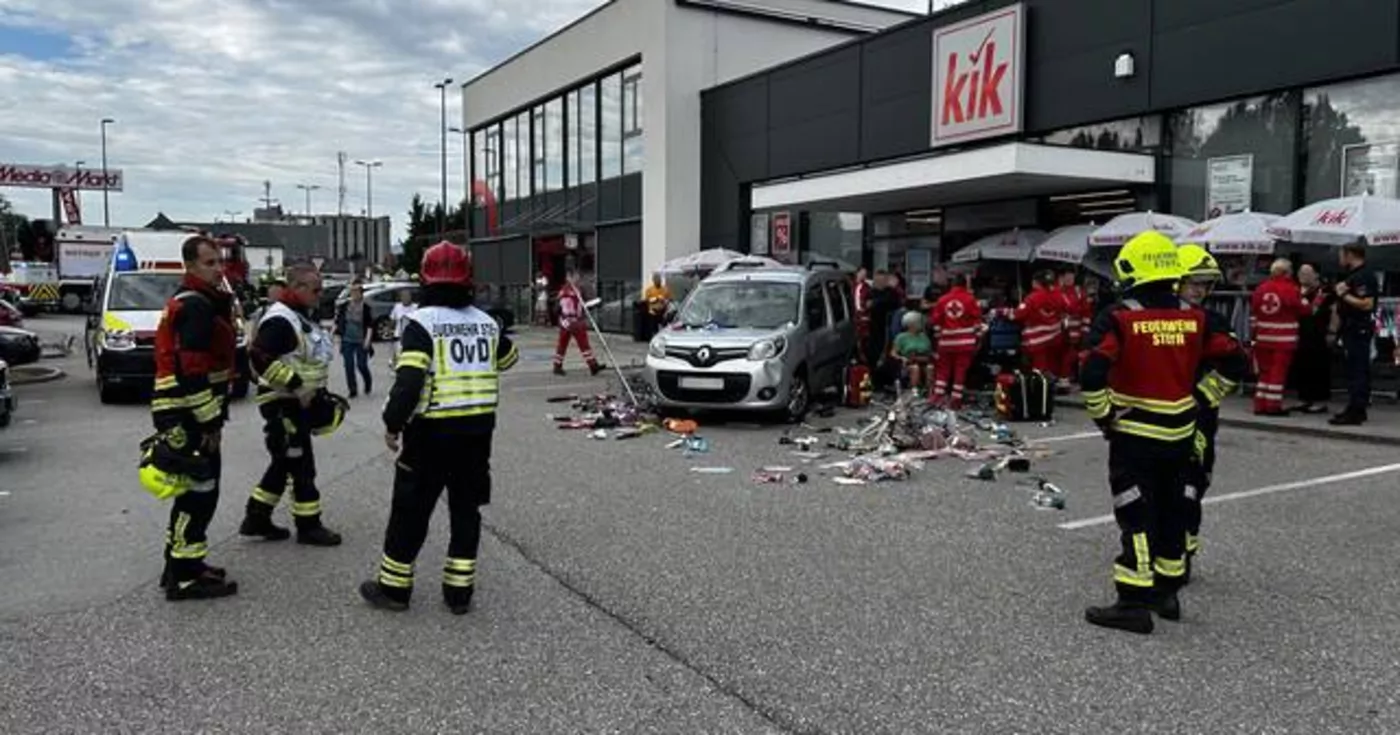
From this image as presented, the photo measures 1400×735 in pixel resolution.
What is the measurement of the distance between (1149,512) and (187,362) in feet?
15.7

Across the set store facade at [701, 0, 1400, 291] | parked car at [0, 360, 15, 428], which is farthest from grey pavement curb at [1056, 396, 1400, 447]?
parked car at [0, 360, 15, 428]

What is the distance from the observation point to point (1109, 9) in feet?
54.0

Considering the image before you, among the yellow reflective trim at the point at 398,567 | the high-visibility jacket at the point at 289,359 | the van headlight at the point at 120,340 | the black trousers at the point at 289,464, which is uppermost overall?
the high-visibility jacket at the point at 289,359

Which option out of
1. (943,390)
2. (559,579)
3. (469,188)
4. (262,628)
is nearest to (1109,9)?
(943,390)

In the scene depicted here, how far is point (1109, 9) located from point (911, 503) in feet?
38.2

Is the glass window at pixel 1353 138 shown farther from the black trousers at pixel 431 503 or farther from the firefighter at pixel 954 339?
the black trousers at pixel 431 503

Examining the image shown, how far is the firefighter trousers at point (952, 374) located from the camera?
44.5ft

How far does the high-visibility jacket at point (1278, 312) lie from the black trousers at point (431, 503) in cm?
988

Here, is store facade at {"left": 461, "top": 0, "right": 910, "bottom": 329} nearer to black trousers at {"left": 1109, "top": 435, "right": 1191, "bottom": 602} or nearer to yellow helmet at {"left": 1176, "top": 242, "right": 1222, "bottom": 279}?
yellow helmet at {"left": 1176, "top": 242, "right": 1222, "bottom": 279}

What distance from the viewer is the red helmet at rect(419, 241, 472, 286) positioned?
544 cm

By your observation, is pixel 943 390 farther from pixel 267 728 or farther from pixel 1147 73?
pixel 267 728

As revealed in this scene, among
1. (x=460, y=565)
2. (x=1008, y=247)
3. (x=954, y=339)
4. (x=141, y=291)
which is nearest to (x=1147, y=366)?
(x=460, y=565)

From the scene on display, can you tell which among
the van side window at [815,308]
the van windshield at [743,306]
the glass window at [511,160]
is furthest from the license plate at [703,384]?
the glass window at [511,160]

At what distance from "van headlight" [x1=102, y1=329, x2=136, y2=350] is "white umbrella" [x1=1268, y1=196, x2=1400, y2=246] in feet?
47.0
